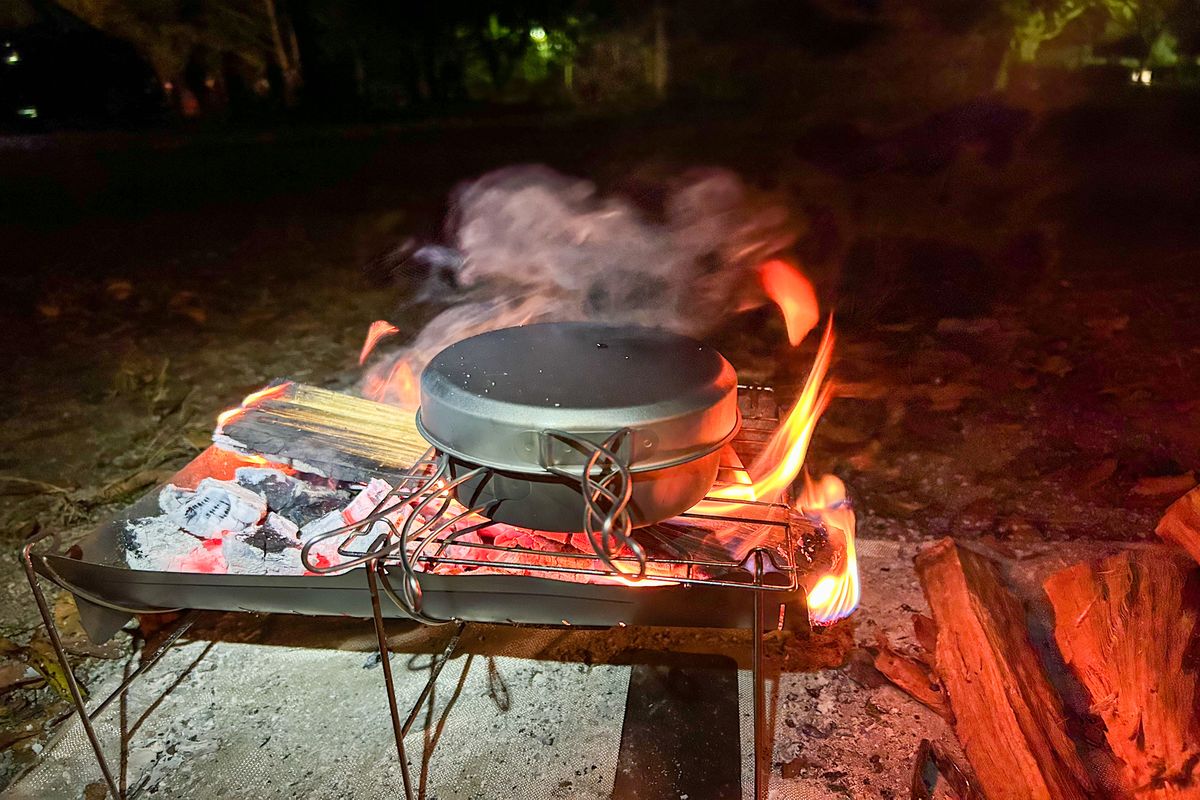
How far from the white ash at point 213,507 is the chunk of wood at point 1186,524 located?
10.3 ft

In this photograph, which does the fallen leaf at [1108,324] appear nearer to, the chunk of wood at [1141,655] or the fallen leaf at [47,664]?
the chunk of wood at [1141,655]

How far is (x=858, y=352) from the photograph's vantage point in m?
5.11

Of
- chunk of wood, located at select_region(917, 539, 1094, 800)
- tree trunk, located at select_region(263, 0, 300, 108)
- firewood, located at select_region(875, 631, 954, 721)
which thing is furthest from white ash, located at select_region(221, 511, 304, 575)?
tree trunk, located at select_region(263, 0, 300, 108)

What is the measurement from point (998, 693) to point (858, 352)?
3277 millimetres

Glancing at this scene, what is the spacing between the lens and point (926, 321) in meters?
5.66

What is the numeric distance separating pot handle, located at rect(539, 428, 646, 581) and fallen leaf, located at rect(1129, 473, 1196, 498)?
133 inches

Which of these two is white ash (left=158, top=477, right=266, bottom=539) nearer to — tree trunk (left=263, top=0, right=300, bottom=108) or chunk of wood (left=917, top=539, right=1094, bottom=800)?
chunk of wood (left=917, top=539, right=1094, bottom=800)

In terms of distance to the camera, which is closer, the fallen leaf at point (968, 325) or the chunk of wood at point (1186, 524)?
the chunk of wood at point (1186, 524)

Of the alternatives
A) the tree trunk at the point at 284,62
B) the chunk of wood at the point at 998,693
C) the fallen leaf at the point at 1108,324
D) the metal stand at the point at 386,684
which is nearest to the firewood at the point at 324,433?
the metal stand at the point at 386,684

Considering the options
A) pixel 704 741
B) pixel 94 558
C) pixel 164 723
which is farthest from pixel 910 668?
pixel 94 558

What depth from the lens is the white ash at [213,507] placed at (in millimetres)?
2494

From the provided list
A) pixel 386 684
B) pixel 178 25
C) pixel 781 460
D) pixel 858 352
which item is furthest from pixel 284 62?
pixel 386 684

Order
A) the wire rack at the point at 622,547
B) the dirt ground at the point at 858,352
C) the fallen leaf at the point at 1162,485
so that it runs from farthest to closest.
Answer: the fallen leaf at the point at 1162,485 < the dirt ground at the point at 858,352 < the wire rack at the point at 622,547

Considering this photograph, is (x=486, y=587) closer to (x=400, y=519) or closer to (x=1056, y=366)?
(x=400, y=519)
